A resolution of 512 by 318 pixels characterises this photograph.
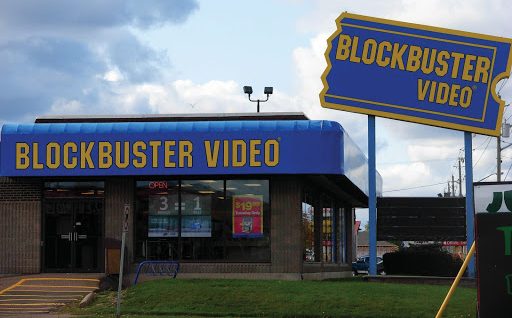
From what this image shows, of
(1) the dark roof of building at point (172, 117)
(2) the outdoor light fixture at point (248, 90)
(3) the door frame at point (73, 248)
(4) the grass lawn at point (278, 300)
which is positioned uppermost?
(2) the outdoor light fixture at point (248, 90)

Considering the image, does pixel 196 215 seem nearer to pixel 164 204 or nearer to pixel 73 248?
pixel 164 204

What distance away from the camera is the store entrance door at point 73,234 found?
24.6 m

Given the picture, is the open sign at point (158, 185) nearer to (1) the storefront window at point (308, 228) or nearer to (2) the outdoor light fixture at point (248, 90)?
(1) the storefront window at point (308, 228)

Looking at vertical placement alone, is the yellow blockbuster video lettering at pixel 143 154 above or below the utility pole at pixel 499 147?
below

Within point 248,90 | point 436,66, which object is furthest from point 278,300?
point 248,90

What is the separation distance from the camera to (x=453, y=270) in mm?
28469

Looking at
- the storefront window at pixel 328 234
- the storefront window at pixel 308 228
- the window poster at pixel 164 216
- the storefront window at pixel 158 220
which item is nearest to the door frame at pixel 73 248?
the storefront window at pixel 158 220

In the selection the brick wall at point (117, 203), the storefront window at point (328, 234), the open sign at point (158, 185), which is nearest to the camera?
the brick wall at point (117, 203)

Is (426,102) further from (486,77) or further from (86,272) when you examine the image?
(86,272)

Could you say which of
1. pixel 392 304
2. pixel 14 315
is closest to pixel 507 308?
pixel 392 304

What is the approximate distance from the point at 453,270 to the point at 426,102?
694 cm

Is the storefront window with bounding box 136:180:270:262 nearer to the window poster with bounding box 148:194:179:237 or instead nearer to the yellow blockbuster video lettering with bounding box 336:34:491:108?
the window poster with bounding box 148:194:179:237

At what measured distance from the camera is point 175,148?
23609 millimetres

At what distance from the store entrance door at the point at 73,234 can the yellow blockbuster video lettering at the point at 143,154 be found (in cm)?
145
